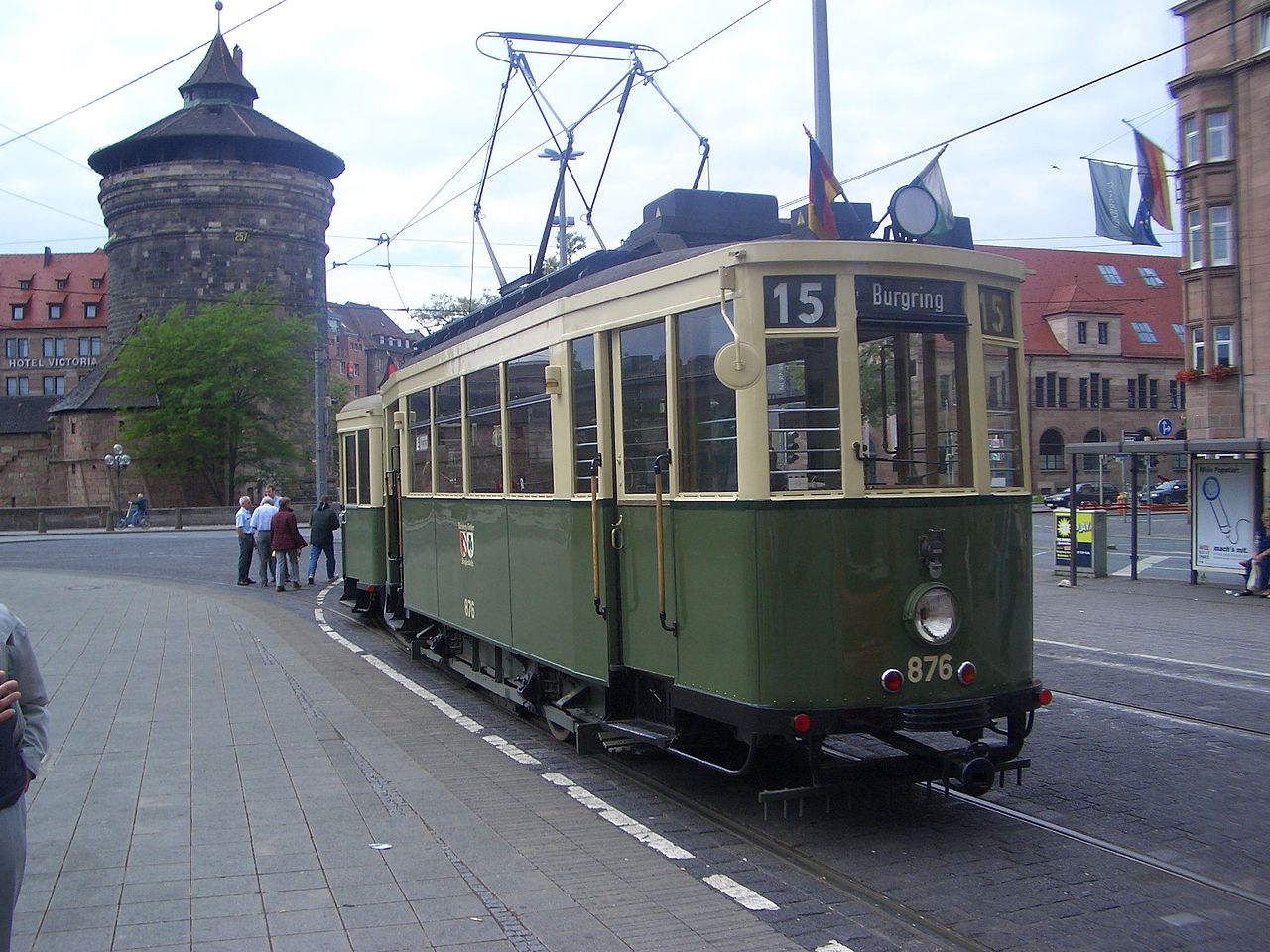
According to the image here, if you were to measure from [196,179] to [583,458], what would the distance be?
64.2m

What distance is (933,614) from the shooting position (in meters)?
6.16

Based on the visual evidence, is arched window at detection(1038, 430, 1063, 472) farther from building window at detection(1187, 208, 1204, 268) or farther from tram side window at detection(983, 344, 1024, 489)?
tram side window at detection(983, 344, 1024, 489)

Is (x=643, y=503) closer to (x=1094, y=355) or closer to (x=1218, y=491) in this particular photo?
(x=1218, y=491)

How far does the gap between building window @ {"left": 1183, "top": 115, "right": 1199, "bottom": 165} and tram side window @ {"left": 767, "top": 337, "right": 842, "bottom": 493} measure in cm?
3018

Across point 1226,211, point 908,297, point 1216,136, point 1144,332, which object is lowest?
point 908,297

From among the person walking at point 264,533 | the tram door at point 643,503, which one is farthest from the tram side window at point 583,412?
the person walking at point 264,533

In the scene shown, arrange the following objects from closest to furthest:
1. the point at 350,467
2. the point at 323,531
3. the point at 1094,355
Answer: the point at 350,467 → the point at 323,531 → the point at 1094,355

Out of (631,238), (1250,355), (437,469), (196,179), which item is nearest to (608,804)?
(631,238)

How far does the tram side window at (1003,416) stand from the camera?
258 inches

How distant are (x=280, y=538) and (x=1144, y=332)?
53.0 metres

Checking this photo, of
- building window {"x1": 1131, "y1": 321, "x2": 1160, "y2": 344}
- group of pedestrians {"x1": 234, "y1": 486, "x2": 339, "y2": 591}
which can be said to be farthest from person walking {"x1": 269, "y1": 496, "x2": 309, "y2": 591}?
building window {"x1": 1131, "y1": 321, "x2": 1160, "y2": 344}

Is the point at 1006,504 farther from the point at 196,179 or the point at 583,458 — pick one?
the point at 196,179

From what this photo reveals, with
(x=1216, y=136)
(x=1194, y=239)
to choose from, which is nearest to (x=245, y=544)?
(x=1194, y=239)

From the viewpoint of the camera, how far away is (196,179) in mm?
65750
